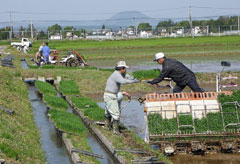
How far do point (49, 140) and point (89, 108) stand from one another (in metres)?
3.03

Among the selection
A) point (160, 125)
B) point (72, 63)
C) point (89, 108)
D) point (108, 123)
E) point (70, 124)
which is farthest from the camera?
point (72, 63)

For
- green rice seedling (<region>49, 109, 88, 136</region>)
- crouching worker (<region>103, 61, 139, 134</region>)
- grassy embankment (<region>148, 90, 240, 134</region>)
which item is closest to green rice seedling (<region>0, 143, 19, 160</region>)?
green rice seedling (<region>49, 109, 88, 136</region>)

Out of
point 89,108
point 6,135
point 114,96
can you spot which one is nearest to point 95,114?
point 89,108

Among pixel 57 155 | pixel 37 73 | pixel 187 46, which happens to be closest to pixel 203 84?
pixel 37 73

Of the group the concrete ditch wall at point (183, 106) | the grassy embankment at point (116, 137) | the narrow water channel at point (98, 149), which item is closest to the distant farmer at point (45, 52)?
the grassy embankment at point (116, 137)

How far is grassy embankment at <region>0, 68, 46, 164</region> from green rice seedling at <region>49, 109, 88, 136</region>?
1.91 feet

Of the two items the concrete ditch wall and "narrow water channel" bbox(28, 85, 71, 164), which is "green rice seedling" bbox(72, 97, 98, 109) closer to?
"narrow water channel" bbox(28, 85, 71, 164)

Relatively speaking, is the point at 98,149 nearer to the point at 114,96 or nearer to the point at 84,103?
the point at 114,96

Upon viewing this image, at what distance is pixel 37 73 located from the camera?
2373 centimetres

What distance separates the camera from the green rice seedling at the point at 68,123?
38.2ft

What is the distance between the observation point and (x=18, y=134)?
33.5ft

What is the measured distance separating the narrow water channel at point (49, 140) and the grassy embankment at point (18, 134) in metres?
0.19

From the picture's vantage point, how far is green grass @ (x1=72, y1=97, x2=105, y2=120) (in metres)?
13.3

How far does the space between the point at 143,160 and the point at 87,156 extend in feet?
3.79
